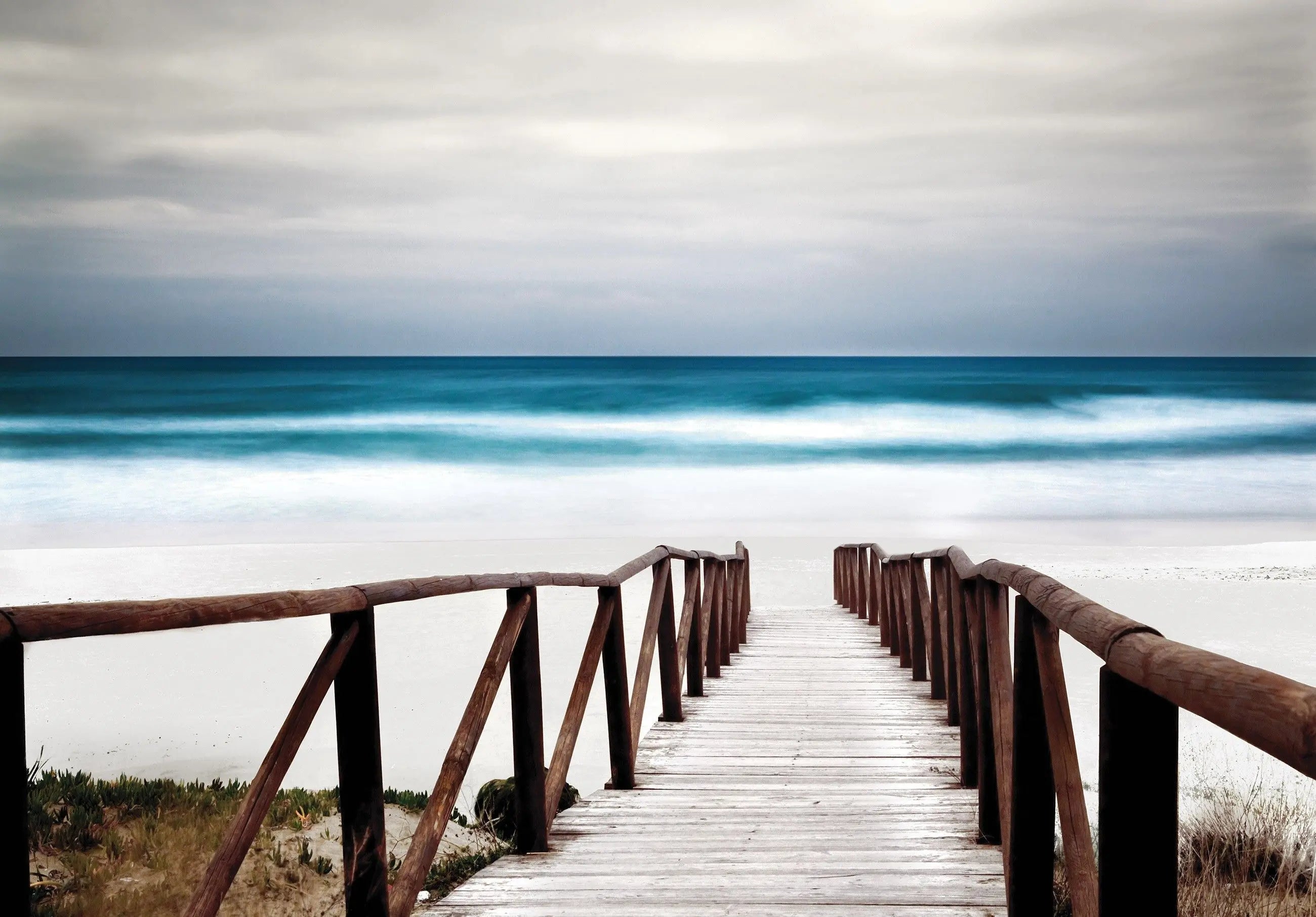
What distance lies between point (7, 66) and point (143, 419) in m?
24.2

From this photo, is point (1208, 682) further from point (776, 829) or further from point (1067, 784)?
point (776, 829)

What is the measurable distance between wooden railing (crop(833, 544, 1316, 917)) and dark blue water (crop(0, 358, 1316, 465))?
32.5 m

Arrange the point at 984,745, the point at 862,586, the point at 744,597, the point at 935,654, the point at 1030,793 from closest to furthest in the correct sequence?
the point at 1030,793, the point at 984,745, the point at 935,654, the point at 744,597, the point at 862,586

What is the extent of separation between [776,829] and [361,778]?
174cm

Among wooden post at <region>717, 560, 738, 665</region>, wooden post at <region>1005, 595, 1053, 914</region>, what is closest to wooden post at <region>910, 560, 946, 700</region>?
wooden post at <region>717, 560, 738, 665</region>

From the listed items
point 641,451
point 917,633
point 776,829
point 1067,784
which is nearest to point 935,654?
point 917,633

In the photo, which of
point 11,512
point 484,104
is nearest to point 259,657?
point 11,512

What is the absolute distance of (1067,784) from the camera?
1.93 metres

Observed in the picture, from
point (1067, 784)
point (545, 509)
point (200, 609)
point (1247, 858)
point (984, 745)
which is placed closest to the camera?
point (200, 609)

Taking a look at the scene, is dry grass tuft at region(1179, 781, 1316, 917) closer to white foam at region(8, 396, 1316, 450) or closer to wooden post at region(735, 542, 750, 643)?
wooden post at region(735, 542, 750, 643)

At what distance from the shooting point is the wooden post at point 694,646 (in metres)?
6.69

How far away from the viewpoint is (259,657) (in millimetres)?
10164

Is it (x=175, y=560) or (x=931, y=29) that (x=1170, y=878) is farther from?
(x=931, y=29)

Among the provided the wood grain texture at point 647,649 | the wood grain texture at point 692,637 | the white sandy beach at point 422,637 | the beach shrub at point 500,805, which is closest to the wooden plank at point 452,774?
the white sandy beach at point 422,637
